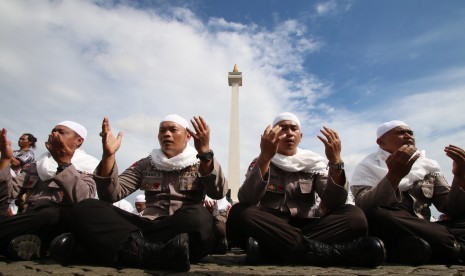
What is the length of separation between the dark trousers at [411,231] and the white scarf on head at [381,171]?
1.91 feet

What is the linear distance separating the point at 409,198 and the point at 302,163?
1246 millimetres

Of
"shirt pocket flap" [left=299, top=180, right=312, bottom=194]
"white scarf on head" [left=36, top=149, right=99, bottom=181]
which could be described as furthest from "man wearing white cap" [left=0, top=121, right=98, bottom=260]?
"shirt pocket flap" [left=299, top=180, right=312, bottom=194]

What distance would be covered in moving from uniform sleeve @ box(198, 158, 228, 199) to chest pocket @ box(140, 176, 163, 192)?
60 centimetres

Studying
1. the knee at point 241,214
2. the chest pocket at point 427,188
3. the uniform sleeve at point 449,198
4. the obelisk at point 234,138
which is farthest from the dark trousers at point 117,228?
the obelisk at point 234,138

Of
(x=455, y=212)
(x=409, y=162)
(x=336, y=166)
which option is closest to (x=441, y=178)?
(x=455, y=212)

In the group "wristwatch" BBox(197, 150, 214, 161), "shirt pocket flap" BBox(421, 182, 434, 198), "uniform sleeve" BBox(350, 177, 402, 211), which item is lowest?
"uniform sleeve" BBox(350, 177, 402, 211)

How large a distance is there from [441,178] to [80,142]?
14.2ft

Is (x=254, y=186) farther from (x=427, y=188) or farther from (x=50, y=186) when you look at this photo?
(x=50, y=186)

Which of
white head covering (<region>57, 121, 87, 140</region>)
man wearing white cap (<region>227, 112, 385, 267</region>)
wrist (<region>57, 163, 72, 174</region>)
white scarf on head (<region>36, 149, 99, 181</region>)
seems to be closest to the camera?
man wearing white cap (<region>227, 112, 385, 267</region>)

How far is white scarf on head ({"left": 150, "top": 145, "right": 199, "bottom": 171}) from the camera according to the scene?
3623mm

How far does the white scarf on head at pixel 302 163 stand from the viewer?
3669 mm

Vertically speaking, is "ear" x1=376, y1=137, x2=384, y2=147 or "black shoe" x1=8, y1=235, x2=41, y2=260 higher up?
"ear" x1=376, y1=137, x2=384, y2=147

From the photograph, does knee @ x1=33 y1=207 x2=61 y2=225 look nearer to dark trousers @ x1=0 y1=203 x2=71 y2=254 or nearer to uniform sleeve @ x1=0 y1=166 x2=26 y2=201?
dark trousers @ x1=0 y1=203 x2=71 y2=254

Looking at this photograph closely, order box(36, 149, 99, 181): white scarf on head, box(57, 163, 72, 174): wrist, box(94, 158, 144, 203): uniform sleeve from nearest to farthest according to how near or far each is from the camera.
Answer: box(94, 158, 144, 203): uniform sleeve
box(57, 163, 72, 174): wrist
box(36, 149, 99, 181): white scarf on head
